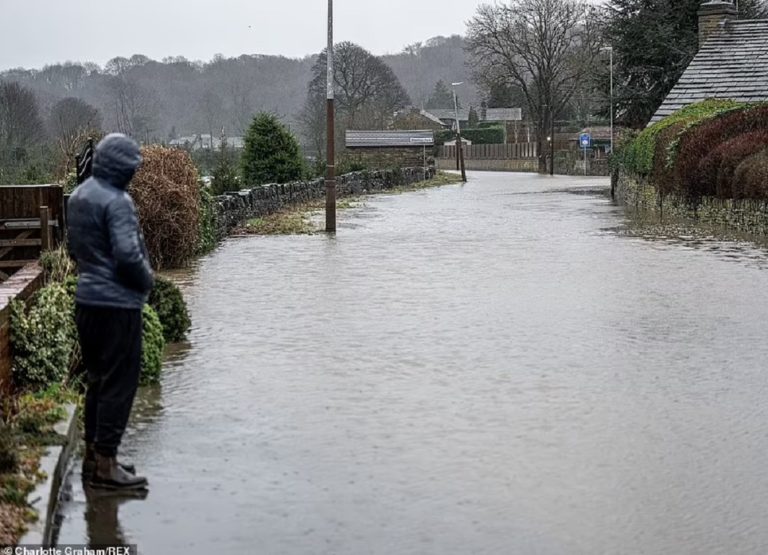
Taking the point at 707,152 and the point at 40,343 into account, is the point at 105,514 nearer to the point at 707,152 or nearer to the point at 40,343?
the point at 40,343

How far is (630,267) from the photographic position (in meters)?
17.2

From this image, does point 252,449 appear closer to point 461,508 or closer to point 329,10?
point 461,508

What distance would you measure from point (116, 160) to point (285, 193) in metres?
27.1

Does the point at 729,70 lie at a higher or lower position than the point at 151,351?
higher

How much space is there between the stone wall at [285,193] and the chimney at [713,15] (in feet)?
44.6

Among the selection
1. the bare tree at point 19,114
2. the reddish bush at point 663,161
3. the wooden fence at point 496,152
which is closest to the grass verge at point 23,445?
the reddish bush at point 663,161

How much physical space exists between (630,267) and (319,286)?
185 inches

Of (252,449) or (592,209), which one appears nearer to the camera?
(252,449)

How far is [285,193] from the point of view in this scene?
3331cm

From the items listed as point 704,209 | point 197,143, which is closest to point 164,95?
point 197,143

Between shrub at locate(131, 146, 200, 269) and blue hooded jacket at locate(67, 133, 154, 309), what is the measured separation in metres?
10.5

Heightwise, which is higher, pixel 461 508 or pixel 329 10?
pixel 329 10

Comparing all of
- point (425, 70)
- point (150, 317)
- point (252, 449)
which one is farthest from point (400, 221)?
point (425, 70)

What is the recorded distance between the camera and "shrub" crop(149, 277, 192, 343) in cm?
1084
